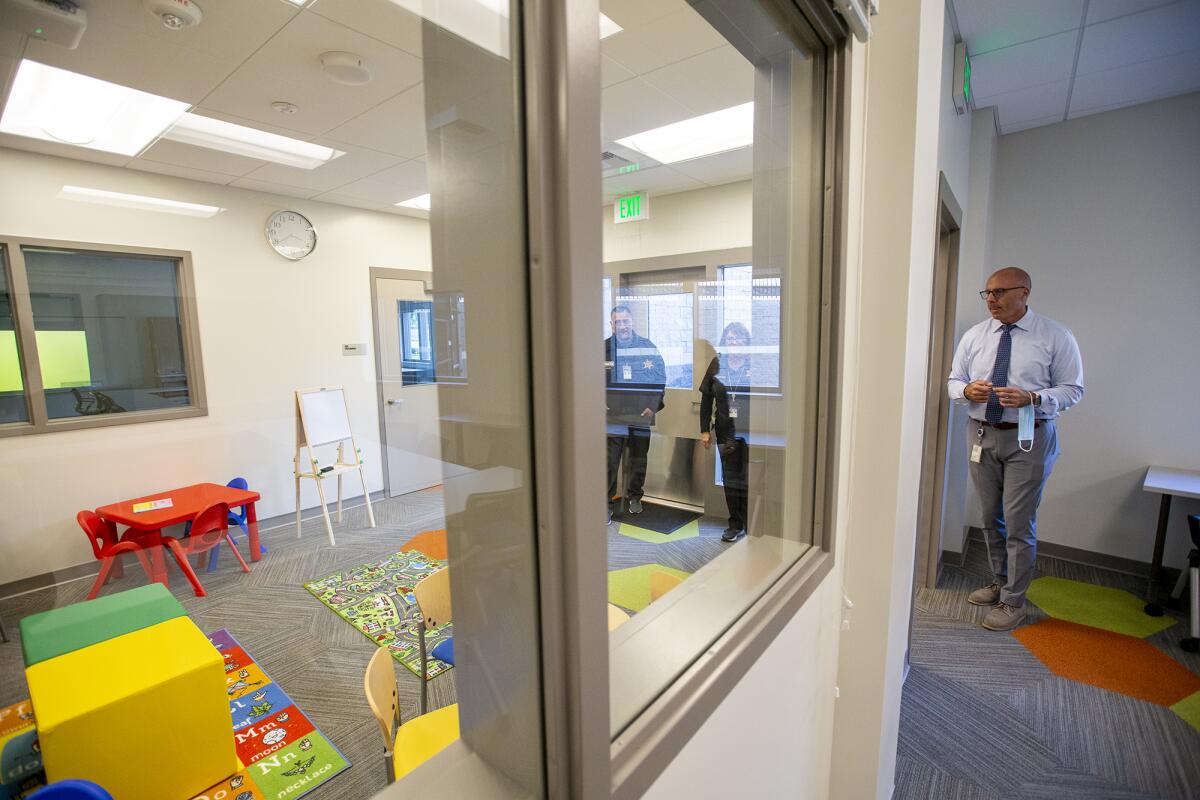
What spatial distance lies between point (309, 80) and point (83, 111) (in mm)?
788

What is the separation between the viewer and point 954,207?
8.75 ft

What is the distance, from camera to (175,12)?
1.59 metres

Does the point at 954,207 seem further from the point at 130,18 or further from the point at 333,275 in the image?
the point at 130,18

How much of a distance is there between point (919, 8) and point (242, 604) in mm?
3049

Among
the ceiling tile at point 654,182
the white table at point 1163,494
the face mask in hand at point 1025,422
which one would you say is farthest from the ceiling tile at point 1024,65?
the ceiling tile at point 654,182

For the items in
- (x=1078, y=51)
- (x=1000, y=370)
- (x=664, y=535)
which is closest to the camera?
(x=664, y=535)

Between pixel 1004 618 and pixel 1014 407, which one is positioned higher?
pixel 1014 407

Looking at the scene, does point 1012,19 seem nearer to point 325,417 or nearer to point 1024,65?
point 1024,65

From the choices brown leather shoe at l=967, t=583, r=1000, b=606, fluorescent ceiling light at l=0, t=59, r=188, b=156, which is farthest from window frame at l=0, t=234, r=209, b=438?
brown leather shoe at l=967, t=583, r=1000, b=606

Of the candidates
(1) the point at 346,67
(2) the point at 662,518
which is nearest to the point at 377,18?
(1) the point at 346,67

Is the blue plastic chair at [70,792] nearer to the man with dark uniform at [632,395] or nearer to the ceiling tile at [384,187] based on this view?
the man with dark uniform at [632,395]

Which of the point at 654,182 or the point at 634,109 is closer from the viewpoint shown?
the point at 634,109

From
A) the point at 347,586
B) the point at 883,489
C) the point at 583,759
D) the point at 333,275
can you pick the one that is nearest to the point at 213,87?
the point at 333,275

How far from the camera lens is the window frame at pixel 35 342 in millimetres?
1072
